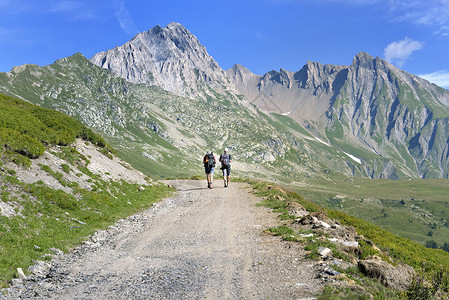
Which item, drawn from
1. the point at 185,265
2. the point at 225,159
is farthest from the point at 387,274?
the point at 225,159

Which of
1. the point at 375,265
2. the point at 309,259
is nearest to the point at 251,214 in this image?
the point at 309,259

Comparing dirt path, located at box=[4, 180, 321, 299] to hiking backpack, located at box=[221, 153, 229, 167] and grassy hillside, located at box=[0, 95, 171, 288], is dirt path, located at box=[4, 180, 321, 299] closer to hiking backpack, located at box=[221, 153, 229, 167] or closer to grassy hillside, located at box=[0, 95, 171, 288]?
grassy hillside, located at box=[0, 95, 171, 288]

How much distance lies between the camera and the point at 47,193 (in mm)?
19219

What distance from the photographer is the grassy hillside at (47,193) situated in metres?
13.8

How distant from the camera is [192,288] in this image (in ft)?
30.4

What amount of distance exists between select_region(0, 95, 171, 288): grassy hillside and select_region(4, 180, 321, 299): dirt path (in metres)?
1.48

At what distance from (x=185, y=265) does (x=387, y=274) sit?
7.56 meters

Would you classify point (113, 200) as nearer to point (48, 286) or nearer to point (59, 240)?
point (59, 240)

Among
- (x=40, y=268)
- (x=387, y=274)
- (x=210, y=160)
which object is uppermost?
(x=210, y=160)

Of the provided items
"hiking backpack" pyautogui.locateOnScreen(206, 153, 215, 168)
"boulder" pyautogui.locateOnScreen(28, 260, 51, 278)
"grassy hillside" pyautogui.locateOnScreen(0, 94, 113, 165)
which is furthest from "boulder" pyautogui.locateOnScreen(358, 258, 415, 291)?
"hiking backpack" pyautogui.locateOnScreen(206, 153, 215, 168)

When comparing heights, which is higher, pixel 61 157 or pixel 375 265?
pixel 61 157

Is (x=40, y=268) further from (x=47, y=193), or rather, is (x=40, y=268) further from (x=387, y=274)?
(x=387, y=274)

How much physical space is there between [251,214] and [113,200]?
12.8 metres

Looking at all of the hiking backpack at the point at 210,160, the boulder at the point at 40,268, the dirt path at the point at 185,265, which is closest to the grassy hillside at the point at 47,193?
the boulder at the point at 40,268
